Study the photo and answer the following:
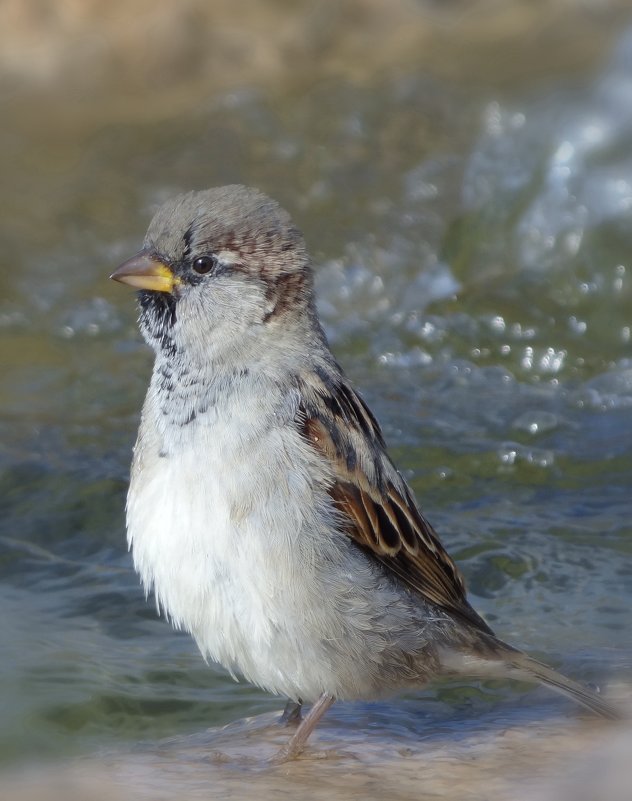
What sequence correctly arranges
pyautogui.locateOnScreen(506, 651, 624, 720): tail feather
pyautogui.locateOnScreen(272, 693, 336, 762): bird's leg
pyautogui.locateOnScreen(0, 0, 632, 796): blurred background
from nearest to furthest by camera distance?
1. pyautogui.locateOnScreen(272, 693, 336, 762): bird's leg
2. pyautogui.locateOnScreen(506, 651, 624, 720): tail feather
3. pyautogui.locateOnScreen(0, 0, 632, 796): blurred background

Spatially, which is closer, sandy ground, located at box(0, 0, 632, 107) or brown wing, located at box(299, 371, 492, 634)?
brown wing, located at box(299, 371, 492, 634)

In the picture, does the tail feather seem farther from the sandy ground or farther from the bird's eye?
the sandy ground

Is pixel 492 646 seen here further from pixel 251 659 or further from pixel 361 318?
pixel 361 318

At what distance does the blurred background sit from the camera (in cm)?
582

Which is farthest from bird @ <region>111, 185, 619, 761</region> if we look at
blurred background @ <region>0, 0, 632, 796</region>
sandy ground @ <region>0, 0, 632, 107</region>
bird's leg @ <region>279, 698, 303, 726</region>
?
sandy ground @ <region>0, 0, 632, 107</region>

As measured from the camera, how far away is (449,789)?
4176 millimetres

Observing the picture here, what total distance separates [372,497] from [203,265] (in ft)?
3.23

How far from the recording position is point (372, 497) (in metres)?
4.90

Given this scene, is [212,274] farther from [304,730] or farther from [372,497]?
[304,730]

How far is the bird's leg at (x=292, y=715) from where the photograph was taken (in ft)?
16.8

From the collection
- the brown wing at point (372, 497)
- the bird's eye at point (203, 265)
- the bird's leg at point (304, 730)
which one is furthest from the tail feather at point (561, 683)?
the bird's eye at point (203, 265)

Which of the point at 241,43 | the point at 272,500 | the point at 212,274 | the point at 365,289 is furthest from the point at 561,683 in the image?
the point at 241,43

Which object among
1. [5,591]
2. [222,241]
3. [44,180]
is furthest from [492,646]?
[44,180]

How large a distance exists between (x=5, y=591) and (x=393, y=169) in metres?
5.48
